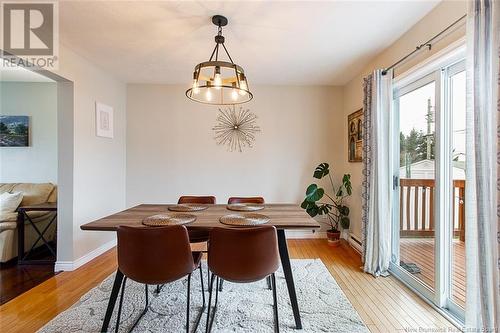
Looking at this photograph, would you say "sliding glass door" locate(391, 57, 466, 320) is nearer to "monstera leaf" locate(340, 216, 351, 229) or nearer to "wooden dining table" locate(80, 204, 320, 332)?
"monstera leaf" locate(340, 216, 351, 229)

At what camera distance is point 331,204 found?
4.05 metres

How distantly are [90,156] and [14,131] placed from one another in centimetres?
176

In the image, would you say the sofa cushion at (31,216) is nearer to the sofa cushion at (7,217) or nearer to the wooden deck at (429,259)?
the sofa cushion at (7,217)

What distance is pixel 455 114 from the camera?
2.01 meters

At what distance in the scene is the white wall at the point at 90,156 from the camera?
2855mm

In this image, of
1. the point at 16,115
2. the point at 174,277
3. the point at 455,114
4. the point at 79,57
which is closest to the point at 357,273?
the point at 455,114

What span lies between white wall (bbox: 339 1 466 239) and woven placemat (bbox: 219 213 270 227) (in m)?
1.93

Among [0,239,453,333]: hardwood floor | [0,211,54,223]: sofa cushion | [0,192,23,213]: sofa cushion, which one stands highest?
[0,192,23,213]: sofa cushion

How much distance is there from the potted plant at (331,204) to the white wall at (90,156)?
2.81 metres

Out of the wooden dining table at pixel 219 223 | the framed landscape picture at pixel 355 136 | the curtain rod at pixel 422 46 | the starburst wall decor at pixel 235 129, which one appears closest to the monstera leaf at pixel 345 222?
the framed landscape picture at pixel 355 136

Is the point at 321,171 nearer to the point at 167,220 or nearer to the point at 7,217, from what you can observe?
the point at 167,220

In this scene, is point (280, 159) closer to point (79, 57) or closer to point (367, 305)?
point (367, 305)

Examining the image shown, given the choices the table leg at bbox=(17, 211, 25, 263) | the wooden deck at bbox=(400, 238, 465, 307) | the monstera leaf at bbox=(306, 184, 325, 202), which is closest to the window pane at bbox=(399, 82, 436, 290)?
the wooden deck at bbox=(400, 238, 465, 307)

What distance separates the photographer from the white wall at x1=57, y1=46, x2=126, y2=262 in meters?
2.86
